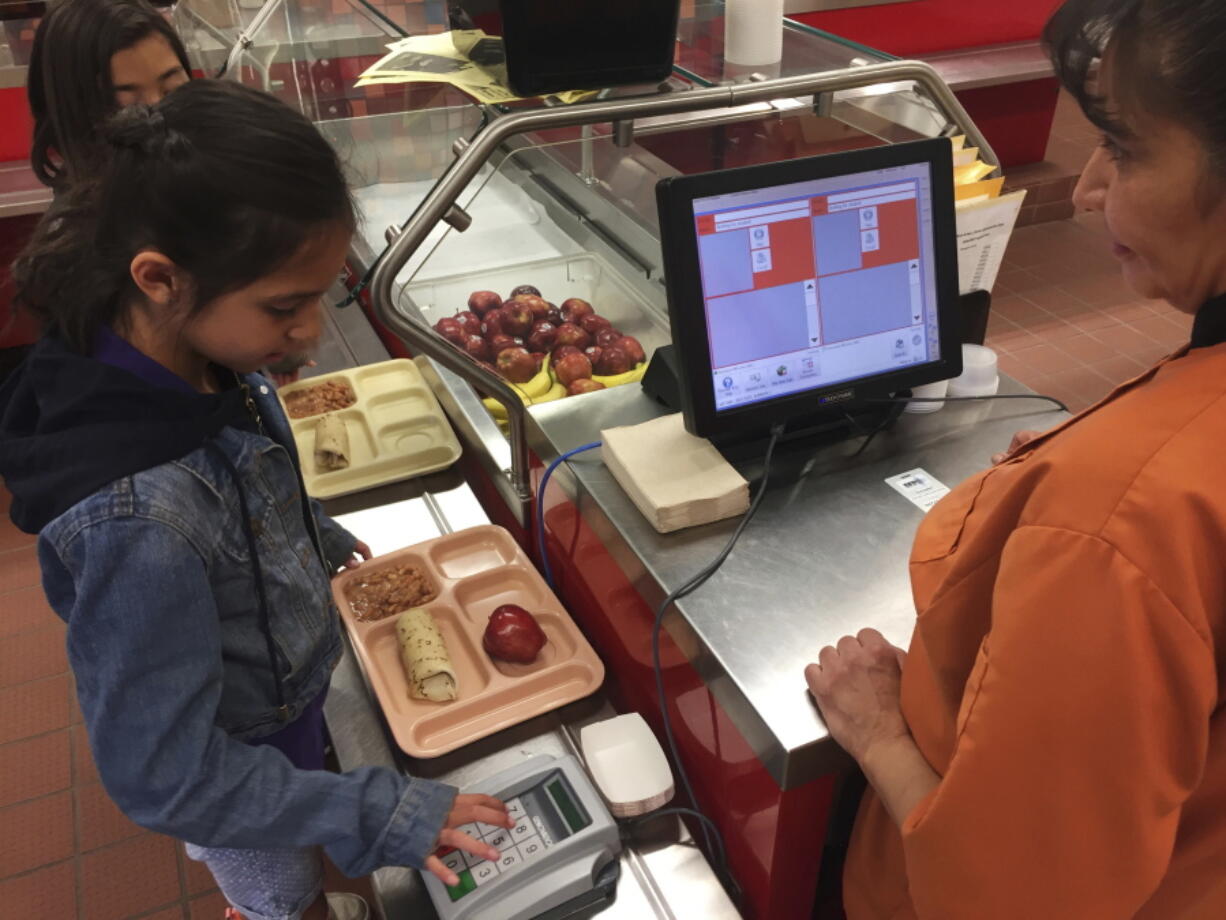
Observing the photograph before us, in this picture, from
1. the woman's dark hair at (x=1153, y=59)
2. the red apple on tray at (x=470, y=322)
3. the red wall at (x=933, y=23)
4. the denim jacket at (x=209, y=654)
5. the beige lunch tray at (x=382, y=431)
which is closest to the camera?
the woman's dark hair at (x=1153, y=59)

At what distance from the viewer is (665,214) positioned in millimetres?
1089

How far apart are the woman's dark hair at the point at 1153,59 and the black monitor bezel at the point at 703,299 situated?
487 millimetres

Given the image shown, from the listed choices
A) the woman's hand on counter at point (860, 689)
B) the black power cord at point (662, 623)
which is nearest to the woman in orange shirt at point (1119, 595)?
the woman's hand on counter at point (860, 689)

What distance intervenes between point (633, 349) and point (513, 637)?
0.73 metres

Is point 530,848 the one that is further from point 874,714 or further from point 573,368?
point 573,368

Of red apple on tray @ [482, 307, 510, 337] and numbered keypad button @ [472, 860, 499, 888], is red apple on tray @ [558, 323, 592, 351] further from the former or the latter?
numbered keypad button @ [472, 860, 499, 888]

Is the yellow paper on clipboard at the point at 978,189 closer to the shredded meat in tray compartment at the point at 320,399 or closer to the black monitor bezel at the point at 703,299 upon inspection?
the black monitor bezel at the point at 703,299

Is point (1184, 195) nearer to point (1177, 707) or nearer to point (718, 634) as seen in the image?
point (1177, 707)

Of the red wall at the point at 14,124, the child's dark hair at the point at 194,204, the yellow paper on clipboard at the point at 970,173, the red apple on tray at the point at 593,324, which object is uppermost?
the child's dark hair at the point at 194,204

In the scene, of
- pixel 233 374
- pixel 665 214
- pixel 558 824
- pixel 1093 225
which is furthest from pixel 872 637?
pixel 1093 225

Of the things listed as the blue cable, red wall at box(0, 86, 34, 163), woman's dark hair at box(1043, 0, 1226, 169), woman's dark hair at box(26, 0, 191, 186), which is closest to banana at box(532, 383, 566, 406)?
the blue cable

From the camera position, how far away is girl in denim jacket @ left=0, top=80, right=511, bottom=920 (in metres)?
0.83

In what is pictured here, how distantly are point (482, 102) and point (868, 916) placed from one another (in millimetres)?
1152

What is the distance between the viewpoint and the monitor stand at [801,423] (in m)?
1.30
